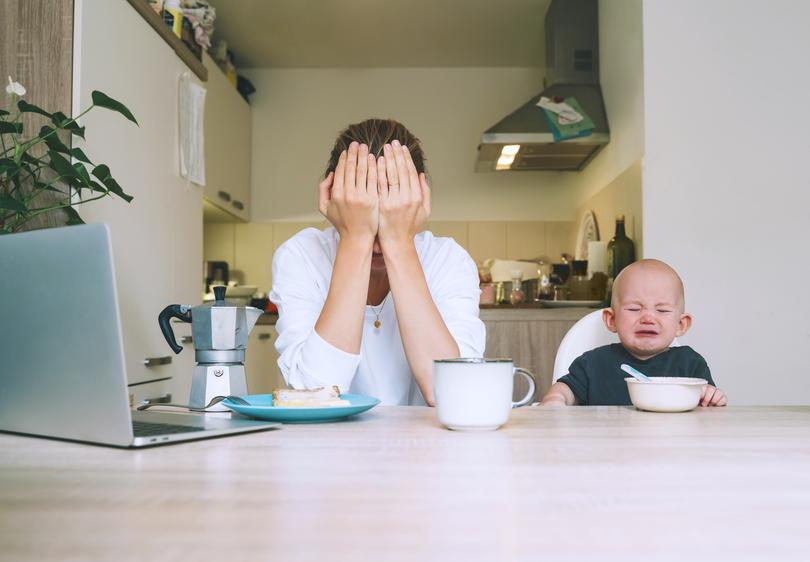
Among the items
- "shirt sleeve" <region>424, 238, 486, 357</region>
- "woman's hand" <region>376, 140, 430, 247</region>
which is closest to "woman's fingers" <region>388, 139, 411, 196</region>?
"woman's hand" <region>376, 140, 430, 247</region>

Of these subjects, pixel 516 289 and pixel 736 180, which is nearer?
pixel 736 180

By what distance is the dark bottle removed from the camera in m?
2.76

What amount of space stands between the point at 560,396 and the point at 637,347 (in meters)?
0.25

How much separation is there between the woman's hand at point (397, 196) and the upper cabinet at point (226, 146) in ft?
7.90

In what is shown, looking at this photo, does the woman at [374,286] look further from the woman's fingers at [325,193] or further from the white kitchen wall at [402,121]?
the white kitchen wall at [402,121]

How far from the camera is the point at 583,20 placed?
355 cm

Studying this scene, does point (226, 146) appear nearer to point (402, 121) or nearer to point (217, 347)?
point (402, 121)

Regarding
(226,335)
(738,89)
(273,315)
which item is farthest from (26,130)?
(738,89)

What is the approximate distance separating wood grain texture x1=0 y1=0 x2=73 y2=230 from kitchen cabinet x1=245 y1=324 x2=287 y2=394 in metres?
1.97

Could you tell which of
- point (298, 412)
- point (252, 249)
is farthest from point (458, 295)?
point (252, 249)

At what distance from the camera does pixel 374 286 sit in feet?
5.02

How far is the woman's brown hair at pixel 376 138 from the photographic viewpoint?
4.50 ft

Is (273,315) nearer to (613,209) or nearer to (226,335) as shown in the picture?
(613,209)

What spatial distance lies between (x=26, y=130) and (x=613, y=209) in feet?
7.72
